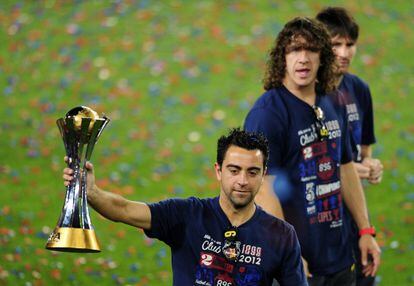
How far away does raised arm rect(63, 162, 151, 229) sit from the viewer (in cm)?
462

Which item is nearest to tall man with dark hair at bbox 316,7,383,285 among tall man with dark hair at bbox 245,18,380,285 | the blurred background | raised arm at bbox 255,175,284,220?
tall man with dark hair at bbox 245,18,380,285

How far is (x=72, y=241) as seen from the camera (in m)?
4.55

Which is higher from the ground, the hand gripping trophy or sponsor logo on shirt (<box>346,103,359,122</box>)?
sponsor logo on shirt (<box>346,103,359,122</box>)

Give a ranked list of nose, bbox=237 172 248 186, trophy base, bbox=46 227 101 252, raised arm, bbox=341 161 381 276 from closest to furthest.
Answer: trophy base, bbox=46 227 101 252
nose, bbox=237 172 248 186
raised arm, bbox=341 161 381 276

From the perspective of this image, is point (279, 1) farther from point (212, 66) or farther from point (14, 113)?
point (14, 113)

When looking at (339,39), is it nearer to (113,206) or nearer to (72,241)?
(113,206)

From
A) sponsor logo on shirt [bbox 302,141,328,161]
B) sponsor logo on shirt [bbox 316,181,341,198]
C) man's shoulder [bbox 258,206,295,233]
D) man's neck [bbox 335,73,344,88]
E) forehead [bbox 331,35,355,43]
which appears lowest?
man's shoulder [bbox 258,206,295,233]

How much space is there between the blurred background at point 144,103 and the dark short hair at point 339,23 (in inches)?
135

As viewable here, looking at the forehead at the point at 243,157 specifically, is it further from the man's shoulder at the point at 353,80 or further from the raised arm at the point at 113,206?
the man's shoulder at the point at 353,80

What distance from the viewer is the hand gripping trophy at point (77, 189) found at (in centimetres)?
456

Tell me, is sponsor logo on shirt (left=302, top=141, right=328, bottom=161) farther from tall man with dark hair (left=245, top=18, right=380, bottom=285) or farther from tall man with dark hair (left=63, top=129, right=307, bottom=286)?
tall man with dark hair (left=63, top=129, right=307, bottom=286)

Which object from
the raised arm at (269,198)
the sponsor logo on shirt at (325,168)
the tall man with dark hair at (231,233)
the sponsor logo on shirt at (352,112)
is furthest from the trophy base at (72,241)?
the sponsor logo on shirt at (352,112)

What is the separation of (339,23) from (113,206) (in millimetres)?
2816

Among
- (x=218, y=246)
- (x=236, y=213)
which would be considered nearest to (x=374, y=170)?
(x=236, y=213)
